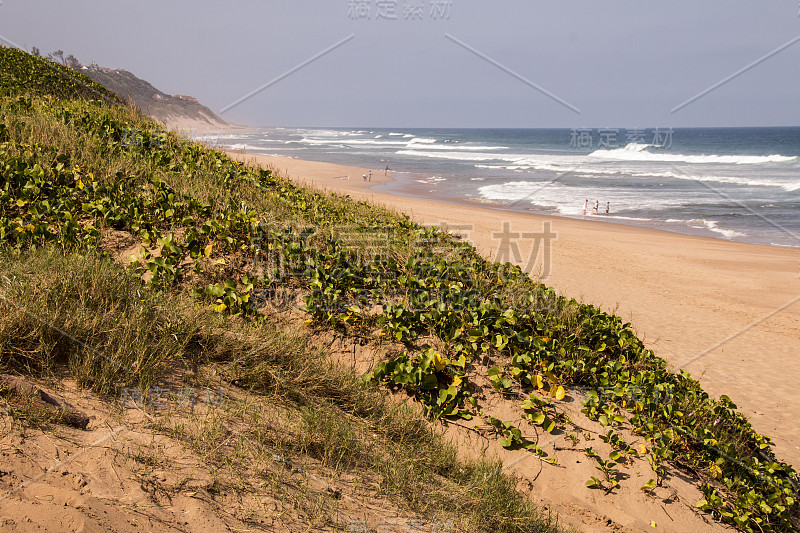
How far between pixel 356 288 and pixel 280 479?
2589mm

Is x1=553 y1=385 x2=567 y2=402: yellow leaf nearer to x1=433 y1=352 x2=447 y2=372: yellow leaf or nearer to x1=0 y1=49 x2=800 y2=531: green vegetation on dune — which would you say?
x1=0 y1=49 x2=800 y2=531: green vegetation on dune

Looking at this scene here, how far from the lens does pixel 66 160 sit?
20.7ft

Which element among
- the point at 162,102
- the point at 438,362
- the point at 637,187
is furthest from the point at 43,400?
the point at 162,102

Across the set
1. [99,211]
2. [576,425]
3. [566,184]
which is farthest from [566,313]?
[566,184]

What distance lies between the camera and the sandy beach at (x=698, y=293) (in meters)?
6.54

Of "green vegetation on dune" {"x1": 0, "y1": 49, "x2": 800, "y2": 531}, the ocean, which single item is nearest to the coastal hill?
the ocean

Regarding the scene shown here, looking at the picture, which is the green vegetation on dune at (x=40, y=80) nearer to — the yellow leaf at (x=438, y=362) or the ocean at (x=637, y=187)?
the ocean at (x=637, y=187)

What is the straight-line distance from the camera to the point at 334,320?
4727 millimetres

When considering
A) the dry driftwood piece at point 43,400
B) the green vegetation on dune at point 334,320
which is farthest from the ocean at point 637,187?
the dry driftwood piece at point 43,400

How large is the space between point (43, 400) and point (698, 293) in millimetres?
11922

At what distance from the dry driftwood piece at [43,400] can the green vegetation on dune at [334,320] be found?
262 millimetres

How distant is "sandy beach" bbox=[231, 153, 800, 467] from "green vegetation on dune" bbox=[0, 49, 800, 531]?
6.67 ft

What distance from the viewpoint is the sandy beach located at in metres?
6.54

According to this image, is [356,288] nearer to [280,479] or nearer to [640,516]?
[280,479]
